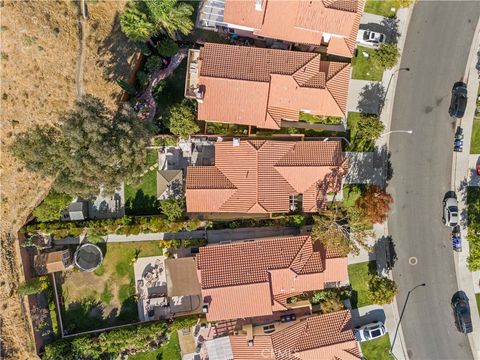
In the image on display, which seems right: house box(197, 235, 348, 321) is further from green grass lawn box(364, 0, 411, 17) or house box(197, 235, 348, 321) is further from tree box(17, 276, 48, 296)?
green grass lawn box(364, 0, 411, 17)

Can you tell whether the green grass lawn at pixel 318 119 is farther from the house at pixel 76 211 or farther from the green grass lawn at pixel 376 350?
the house at pixel 76 211

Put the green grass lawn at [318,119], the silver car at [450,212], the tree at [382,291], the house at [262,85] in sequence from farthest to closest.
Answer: the green grass lawn at [318,119] < the silver car at [450,212] < the tree at [382,291] < the house at [262,85]

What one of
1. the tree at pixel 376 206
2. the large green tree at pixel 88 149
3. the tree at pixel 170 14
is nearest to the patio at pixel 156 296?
the large green tree at pixel 88 149

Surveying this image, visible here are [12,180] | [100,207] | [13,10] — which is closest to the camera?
[13,10]

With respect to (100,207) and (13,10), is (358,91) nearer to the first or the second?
(100,207)

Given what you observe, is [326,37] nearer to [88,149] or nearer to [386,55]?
[386,55]

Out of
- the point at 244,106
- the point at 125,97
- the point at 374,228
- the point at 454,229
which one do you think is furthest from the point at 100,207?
the point at 454,229
